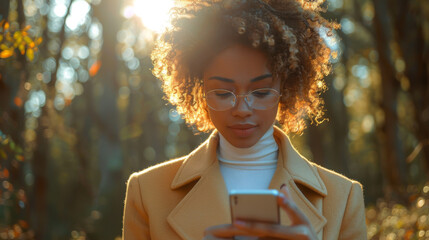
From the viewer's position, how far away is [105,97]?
34.3 feet

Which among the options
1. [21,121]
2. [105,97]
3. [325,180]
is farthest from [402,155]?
[325,180]

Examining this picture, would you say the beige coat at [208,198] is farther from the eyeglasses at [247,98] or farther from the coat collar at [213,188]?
the eyeglasses at [247,98]

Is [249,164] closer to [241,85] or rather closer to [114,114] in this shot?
[241,85]

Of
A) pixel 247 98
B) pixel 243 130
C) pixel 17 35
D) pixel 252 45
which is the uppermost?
pixel 17 35

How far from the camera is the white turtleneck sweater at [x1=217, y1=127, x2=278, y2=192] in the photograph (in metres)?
3.14

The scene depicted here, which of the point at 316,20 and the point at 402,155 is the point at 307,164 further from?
the point at 402,155

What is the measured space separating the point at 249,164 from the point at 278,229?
33.4 inches

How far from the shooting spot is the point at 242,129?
301cm

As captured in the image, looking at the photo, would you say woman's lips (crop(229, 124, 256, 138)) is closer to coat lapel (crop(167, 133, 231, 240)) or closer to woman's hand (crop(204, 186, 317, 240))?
coat lapel (crop(167, 133, 231, 240))

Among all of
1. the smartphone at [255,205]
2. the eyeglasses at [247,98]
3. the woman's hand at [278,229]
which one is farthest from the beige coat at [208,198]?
the smartphone at [255,205]

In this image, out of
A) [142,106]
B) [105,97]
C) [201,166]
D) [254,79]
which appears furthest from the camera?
[142,106]

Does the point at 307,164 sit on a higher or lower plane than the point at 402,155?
higher

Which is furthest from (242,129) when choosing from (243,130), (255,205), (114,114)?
(114,114)

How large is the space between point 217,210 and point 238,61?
822 mm
